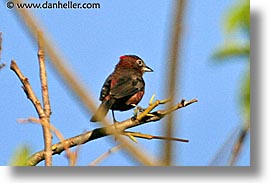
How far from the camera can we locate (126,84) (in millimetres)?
1530

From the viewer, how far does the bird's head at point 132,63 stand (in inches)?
60.2

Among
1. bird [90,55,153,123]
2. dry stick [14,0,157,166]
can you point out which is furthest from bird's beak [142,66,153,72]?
dry stick [14,0,157,166]

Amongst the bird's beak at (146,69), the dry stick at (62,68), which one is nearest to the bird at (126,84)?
the bird's beak at (146,69)

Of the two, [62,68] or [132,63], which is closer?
[62,68]

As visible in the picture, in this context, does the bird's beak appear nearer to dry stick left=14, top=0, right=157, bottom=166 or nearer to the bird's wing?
the bird's wing

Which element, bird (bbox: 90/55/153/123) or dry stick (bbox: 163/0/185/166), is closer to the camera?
dry stick (bbox: 163/0/185/166)

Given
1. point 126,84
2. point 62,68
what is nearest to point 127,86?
point 126,84

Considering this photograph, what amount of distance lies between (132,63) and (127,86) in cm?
Answer: 6

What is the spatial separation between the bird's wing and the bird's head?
2 cm

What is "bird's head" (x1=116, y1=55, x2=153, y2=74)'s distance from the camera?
1.53 metres

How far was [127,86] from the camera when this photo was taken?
60.1 inches

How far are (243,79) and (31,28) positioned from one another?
1076 millimetres

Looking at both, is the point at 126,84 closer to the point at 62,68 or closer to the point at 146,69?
the point at 146,69
